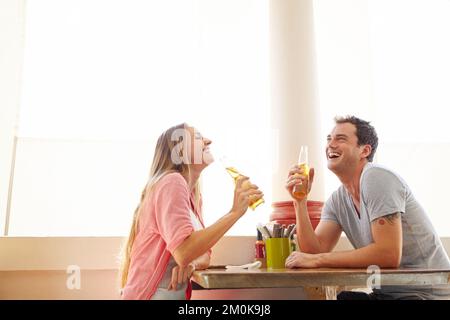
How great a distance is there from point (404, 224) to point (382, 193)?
0.58ft

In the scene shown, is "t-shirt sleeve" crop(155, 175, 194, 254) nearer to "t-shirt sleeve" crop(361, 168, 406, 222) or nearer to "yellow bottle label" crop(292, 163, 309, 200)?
"yellow bottle label" crop(292, 163, 309, 200)

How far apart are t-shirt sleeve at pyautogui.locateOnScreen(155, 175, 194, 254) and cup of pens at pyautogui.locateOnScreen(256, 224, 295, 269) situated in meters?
0.29

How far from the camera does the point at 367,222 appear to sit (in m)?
1.32

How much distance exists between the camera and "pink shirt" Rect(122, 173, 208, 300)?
113cm

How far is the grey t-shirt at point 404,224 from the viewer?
1.20 metres

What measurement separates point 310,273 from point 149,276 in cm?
50

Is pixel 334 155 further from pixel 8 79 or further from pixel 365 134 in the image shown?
pixel 8 79

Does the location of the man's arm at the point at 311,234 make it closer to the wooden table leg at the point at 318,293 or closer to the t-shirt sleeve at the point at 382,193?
the wooden table leg at the point at 318,293

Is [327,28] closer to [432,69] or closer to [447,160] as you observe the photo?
[432,69]

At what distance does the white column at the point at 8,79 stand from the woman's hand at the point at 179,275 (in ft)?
4.08

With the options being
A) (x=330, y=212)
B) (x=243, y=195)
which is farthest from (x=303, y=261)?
(x=330, y=212)

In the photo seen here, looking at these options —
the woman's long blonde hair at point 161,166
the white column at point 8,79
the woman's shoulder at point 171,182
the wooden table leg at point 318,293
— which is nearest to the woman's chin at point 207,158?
the woman's long blonde hair at point 161,166

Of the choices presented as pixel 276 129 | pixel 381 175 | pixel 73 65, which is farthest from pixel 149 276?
pixel 73 65

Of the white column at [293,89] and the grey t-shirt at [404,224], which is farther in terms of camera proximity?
the white column at [293,89]
